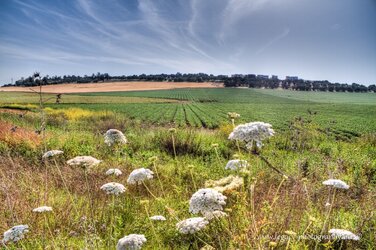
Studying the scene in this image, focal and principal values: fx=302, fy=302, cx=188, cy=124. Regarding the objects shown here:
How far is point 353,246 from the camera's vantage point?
3.89m

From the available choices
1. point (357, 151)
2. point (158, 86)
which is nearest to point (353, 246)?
point (357, 151)

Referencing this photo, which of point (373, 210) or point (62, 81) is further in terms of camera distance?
point (62, 81)

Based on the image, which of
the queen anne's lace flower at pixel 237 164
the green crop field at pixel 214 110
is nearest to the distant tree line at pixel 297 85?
the green crop field at pixel 214 110

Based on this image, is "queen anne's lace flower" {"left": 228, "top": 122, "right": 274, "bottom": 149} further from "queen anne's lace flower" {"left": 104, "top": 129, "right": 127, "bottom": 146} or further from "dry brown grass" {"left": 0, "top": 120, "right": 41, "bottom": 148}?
"dry brown grass" {"left": 0, "top": 120, "right": 41, "bottom": 148}

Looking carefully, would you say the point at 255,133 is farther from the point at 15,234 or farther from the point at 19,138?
the point at 19,138

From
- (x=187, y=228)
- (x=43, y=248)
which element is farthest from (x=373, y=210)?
(x=43, y=248)

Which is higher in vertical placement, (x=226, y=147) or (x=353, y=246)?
(x=353, y=246)

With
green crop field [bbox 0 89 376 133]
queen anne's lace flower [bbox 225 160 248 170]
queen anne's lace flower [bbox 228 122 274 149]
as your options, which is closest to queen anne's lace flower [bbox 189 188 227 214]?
queen anne's lace flower [bbox 225 160 248 170]

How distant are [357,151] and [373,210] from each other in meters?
12.0

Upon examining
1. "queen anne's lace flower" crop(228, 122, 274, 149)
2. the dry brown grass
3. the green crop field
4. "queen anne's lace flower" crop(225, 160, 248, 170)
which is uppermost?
"queen anne's lace flower" crop(228, 122, 274, 149)

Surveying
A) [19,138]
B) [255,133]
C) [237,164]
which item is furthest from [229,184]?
[19,138]

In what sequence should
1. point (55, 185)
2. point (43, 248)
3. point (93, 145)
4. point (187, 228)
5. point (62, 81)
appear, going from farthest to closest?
point (62, 81), point (93, 145), point (55, 185), point (43, 248), point (187, 228)

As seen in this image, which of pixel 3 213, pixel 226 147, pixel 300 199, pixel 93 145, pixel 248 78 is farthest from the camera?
pixel 248 78

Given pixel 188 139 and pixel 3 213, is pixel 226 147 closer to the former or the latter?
pixel 188 139
